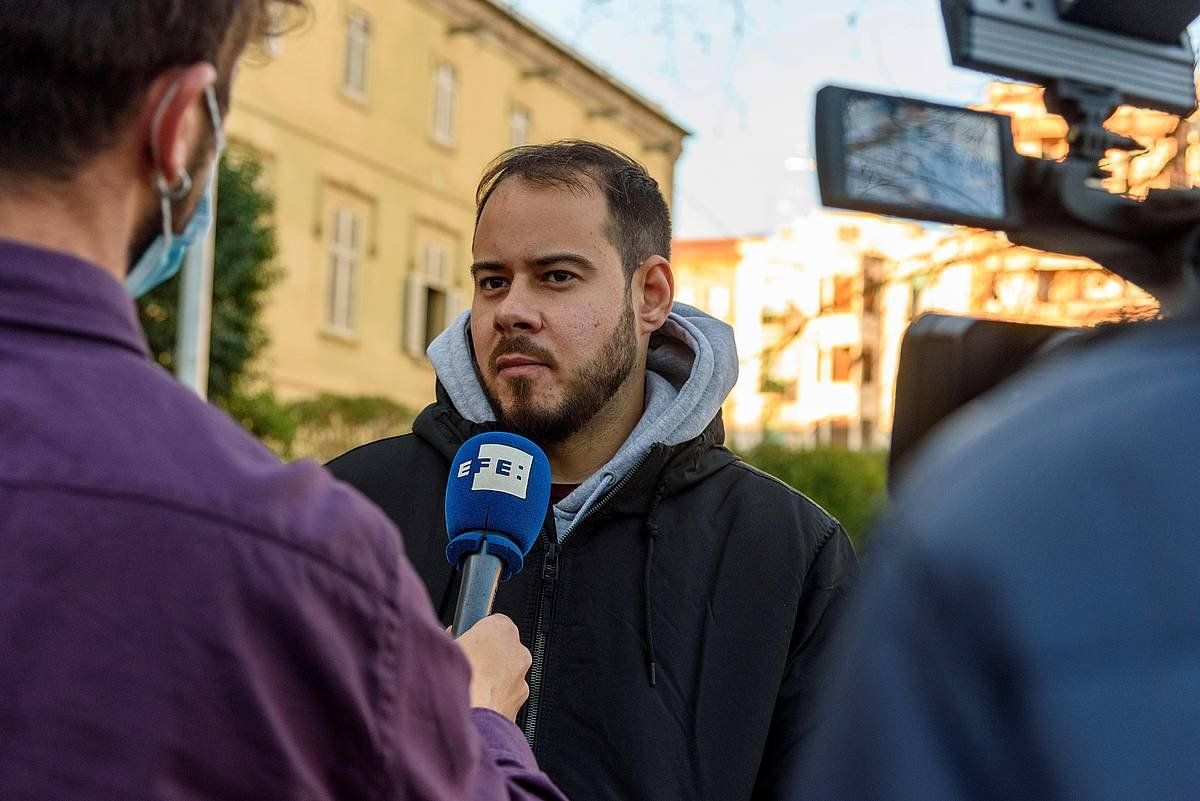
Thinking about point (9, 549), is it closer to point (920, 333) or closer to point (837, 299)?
point (920, 333)

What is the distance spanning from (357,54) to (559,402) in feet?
86.5

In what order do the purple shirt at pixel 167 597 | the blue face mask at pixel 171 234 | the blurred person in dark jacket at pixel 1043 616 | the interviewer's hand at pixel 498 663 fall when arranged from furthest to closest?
the interviewer's hand at pixel 498 663 < the blue face mask at pixel 171 234 < the purple shirt at pixel 167 597 < the blurred person in dark jacket at pixel 1043 616

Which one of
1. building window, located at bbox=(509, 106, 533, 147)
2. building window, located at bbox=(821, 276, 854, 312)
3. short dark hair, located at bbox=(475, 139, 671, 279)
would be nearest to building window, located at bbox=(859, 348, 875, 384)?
building window, located at bbox=(509, 106, 533, 147)

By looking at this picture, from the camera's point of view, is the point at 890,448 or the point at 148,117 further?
the point at 148,117

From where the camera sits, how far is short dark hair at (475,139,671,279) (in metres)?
3.86

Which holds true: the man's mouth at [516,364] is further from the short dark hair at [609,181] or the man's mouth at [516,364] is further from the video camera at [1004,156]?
the video camera at [1004,156]

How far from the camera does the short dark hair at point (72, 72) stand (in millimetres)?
1556

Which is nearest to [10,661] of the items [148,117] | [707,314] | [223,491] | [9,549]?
[9,549]

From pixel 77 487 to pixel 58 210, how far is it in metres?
0.29

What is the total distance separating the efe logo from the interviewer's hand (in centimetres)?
56

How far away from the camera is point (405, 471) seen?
12.0 ft

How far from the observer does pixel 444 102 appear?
31.6 meters

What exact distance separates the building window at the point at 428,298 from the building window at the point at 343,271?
1502 millimetres

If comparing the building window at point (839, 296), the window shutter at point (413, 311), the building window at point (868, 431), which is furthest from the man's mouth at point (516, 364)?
the building window at point (868, 431)
